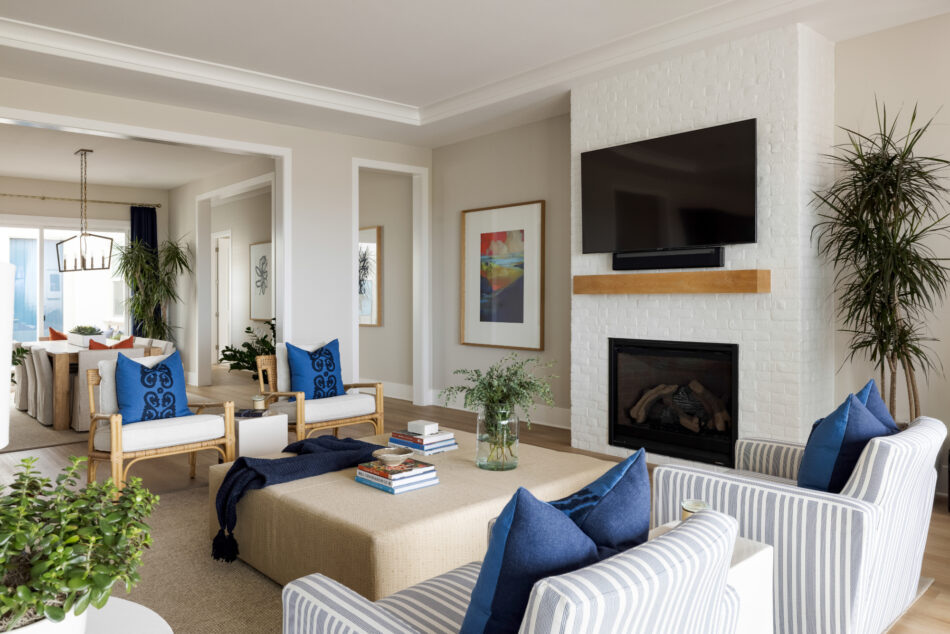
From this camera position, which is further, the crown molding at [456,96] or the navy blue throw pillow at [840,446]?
the crown molding at [456,96]

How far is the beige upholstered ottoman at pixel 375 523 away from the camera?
7.77ft

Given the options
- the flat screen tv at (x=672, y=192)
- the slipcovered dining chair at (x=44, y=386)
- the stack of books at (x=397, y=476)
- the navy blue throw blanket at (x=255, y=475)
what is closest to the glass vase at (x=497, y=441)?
the stack of books at (x=397, y=476)

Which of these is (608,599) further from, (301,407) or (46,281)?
(46,281)

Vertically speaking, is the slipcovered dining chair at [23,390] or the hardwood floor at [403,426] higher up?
the slipcovered dining chair at [23,390]

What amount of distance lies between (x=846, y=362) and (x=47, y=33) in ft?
17.9

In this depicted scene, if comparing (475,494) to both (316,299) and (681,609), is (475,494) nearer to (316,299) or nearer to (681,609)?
(681,609)

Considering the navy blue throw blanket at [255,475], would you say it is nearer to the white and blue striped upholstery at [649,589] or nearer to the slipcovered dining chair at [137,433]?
the slipcovered dining chair at [137,433]

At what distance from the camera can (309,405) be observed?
461 cm

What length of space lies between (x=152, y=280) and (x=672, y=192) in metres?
7.62

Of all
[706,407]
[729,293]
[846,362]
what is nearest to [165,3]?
[729,293]

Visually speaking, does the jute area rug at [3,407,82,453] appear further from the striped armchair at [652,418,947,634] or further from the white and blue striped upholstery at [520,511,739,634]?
the white and blue striped upholstery at [520,511,739,634]

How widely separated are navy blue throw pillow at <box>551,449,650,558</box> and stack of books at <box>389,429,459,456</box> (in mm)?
2017

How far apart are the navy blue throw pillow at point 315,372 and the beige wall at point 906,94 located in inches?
134

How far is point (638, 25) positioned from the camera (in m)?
4.31
